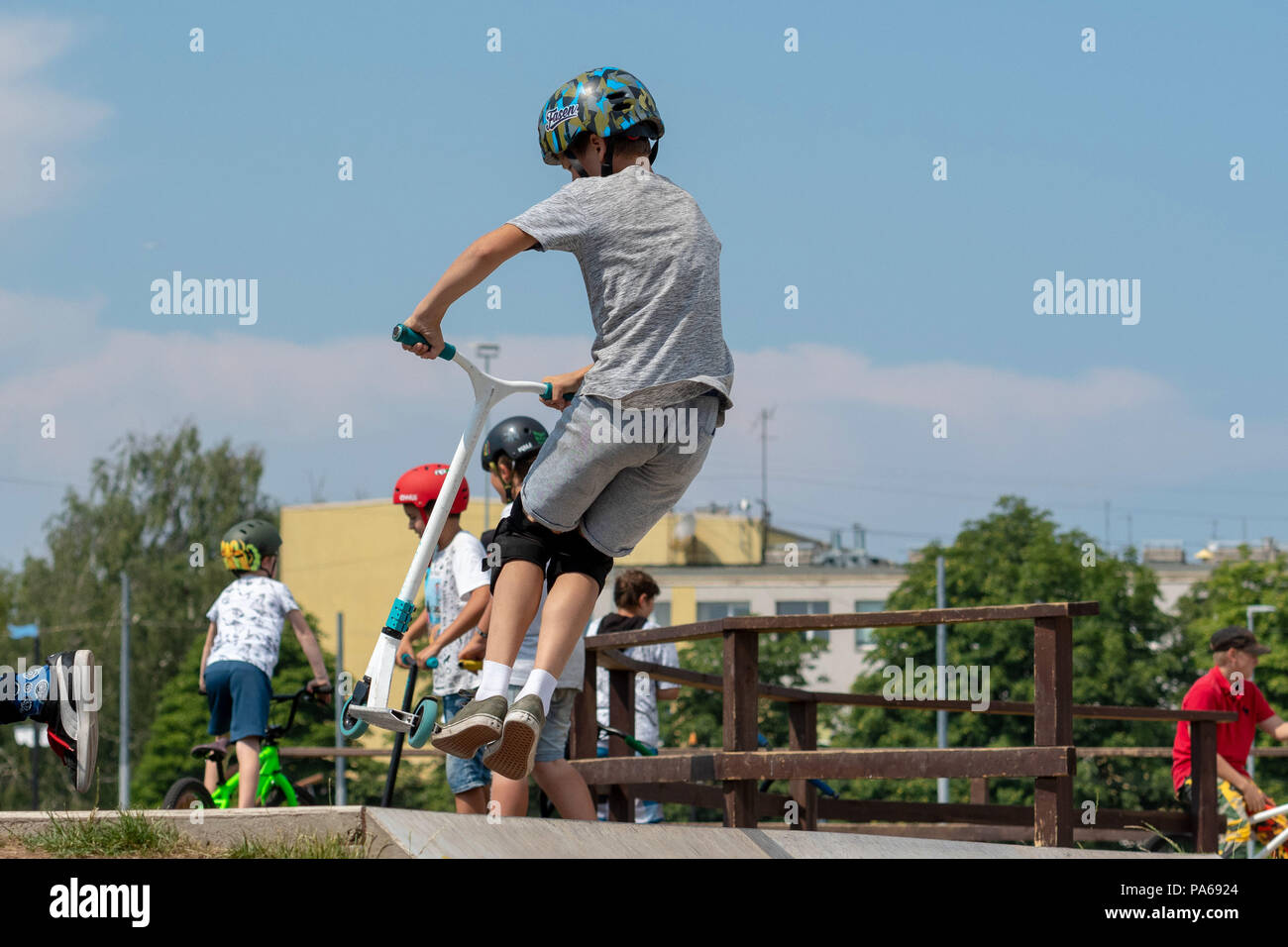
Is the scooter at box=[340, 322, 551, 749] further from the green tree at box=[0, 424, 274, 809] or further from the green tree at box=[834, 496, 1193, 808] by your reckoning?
the green tree at box=[0, 424, 274, 809]

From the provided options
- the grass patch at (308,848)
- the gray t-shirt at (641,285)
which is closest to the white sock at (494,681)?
the grass patch at (308,848)

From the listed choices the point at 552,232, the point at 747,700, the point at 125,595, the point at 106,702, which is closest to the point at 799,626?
the point at 747,700

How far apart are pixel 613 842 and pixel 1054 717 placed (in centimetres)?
226

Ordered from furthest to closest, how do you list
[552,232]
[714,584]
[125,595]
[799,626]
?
[714,584], [125,595], [799,626], [552,232]

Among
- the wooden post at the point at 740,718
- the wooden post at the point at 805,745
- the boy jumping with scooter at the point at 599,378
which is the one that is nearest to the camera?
the boy jumping with scooter at the point at 599,378

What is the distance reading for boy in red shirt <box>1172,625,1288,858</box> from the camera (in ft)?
31.5

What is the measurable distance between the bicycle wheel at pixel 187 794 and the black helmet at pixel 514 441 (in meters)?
2.92

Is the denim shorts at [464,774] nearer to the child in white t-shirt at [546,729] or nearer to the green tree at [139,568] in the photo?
the child in white t-shirt at [546,729]

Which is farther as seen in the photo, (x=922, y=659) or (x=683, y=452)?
(x=922, y=659)

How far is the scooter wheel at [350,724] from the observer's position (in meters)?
5.45

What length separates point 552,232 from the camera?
4.97 meters

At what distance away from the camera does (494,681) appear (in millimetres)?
5082
